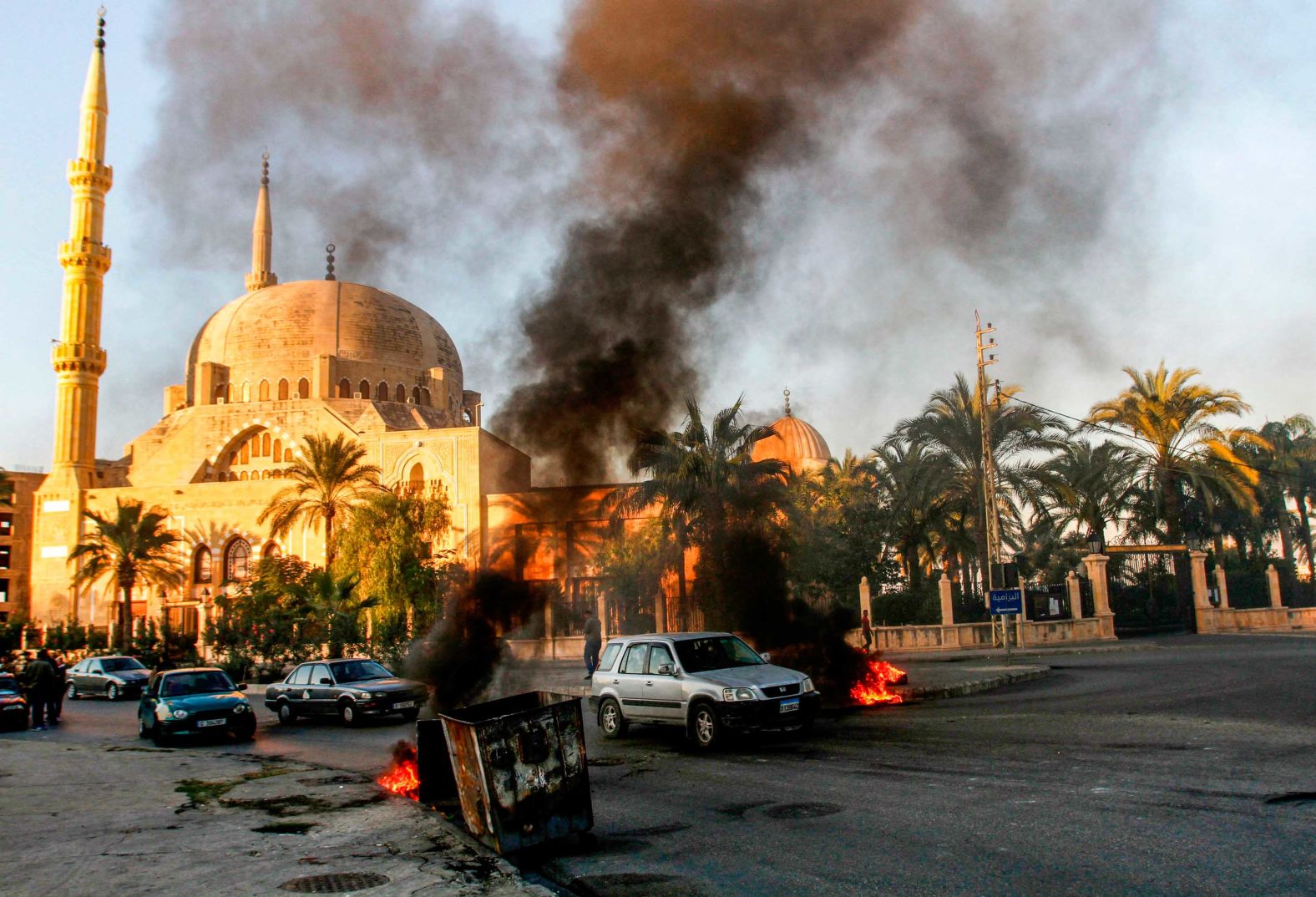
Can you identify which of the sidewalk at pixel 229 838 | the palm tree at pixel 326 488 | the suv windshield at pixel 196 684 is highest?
the palm tree at pixel 326 488

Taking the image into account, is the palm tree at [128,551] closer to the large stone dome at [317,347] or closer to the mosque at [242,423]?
the mosque at [242,423]

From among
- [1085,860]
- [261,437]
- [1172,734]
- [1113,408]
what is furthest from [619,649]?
[261,437]

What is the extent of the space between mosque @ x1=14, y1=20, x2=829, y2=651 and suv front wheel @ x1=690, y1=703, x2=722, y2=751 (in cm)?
2616

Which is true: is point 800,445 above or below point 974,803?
above

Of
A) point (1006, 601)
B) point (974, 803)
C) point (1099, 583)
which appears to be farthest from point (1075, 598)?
point (974, 803)

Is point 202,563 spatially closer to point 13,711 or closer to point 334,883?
point 13,711

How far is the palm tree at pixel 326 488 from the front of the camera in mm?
39344

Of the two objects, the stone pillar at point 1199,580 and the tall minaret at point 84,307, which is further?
the tall minaret at point 84,307

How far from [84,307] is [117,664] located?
2964 cm

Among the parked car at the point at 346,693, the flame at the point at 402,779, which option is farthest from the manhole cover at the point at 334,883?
the parked car at the point at 346,693

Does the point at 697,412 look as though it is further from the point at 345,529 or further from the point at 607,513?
the point at 345,529

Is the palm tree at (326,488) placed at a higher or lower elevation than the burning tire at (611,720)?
higher

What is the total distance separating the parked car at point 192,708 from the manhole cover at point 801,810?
1106 centimetres

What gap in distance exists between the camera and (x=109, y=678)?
27000mm
